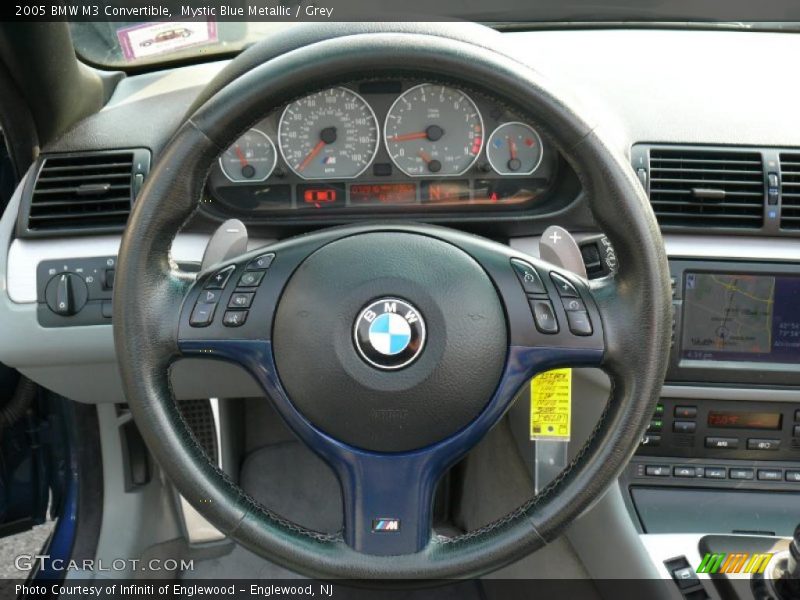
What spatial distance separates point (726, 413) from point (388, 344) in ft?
2.97

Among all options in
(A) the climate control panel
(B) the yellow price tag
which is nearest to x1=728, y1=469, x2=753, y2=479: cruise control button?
(B) the yellow price tag

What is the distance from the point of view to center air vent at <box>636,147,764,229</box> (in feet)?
5.63

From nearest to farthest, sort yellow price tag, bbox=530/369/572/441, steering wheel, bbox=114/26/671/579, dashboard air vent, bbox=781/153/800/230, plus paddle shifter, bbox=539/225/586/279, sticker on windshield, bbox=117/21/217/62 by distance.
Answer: steering wheel, bbox=114/26/671/579 → plus paddle shifter, bbox=539/225/586/279 → yellow price tag, bbox=530/369/572/441 → dashboard air vent, bbox=781/153/800/230 → sticker on windshield, bbox=117/21/217/62

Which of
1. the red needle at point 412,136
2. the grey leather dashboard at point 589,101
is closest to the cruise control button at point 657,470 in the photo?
the grey leather dashboard at point 589,101

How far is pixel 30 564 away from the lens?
7.88 feet

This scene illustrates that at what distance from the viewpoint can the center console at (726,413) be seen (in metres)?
1.72

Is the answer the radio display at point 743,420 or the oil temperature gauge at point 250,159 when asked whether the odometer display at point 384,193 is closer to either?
the oil temperature gauge at point 250,159

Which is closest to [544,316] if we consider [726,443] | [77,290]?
[726,443]

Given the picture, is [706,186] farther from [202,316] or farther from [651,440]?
[202,316]

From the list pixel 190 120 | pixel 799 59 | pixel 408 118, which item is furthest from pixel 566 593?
pixel 190 120

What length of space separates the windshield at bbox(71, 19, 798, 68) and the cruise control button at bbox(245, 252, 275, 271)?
86 cm

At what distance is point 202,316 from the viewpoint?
1201 millimetres

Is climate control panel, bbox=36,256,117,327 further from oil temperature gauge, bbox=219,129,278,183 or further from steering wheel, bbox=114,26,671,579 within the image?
steering wheel, bbox=114,26,671,579

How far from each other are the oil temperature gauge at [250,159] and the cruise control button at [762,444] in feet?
3.46
